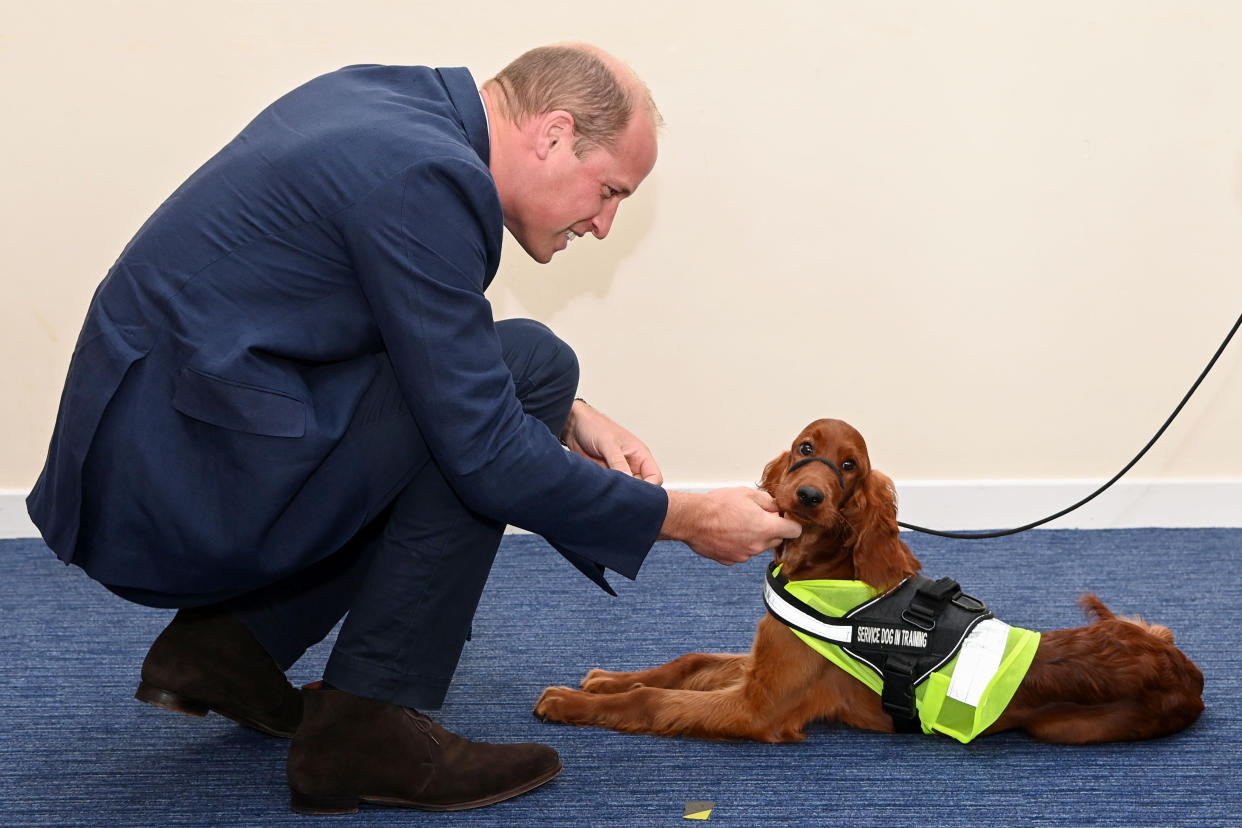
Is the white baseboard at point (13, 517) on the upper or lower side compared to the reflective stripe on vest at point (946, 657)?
lower

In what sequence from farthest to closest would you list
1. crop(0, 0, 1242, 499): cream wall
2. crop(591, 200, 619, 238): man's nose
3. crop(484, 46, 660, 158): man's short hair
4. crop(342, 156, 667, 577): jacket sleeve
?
crop(0, 0, 1242, 499): cream wall, crop(591, 200, 619, 238): man's nose, crop(484, 46, 660, 158): man's short hair, crop(342, 156, 667, 577): jacket sleeve

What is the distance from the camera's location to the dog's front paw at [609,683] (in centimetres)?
202

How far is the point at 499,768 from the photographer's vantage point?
1.66 metres

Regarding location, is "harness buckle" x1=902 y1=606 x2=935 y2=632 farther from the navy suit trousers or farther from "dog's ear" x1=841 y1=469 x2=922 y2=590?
the navy suit trousers

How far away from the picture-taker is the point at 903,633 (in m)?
1.83

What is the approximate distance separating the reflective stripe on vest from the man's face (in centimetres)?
69

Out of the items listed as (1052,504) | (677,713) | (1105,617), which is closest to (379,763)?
(677,713)

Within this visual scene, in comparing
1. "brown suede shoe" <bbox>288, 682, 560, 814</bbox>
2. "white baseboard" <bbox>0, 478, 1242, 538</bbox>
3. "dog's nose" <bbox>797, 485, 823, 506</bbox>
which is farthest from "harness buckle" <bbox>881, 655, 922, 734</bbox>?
"white baseboard" <bbox>0, 478, 1242, 538</bbox>

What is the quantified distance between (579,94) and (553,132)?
63mm

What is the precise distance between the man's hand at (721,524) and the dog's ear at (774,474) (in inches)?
11.1

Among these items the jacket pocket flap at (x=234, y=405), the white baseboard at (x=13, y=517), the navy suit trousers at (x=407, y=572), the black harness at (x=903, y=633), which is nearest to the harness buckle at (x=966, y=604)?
the black harness at (x=903, y=633)

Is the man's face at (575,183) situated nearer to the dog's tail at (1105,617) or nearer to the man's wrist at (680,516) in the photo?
the man's wrist at (680,516)

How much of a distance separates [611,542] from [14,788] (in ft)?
3.23

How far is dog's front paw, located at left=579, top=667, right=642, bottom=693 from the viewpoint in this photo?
6.63 ft
